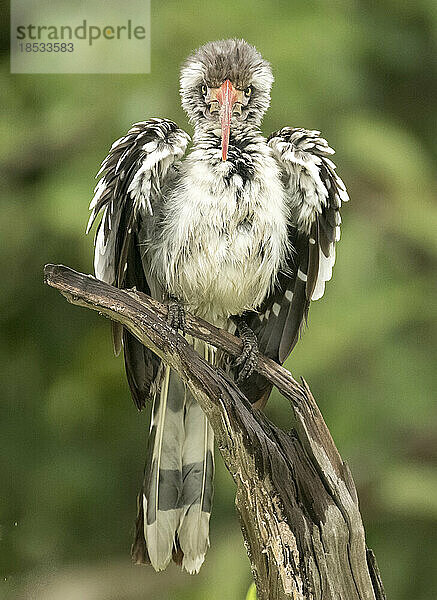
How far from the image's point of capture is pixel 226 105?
3.39ft

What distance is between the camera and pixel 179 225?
1058 millimetres

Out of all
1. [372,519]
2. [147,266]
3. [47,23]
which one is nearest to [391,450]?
[372,519]

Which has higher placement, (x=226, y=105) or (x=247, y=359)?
(x=226, y=105)

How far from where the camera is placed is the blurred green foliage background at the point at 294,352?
54.7 inches

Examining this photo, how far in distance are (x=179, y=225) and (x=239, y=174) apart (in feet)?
0.38

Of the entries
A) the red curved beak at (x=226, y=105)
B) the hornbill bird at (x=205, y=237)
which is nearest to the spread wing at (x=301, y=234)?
the hornbill bird at (x=205, y=237)

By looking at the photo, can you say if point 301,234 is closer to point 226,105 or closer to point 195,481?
point 226,105

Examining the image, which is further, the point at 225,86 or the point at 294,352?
the point at 294,352

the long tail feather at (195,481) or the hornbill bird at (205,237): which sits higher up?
the hornbill bird at (205,237)

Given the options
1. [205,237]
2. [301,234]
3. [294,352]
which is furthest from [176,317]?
[294,352]

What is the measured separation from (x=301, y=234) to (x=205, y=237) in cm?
19

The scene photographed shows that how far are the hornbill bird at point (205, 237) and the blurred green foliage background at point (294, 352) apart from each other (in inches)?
9.7

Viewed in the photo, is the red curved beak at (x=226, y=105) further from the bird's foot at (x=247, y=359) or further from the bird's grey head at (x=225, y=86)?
the bird's foot at (x=247, y=359)

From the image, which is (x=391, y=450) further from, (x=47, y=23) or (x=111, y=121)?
(x=47, y=23)
